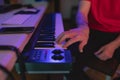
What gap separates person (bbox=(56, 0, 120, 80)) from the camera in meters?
0.79

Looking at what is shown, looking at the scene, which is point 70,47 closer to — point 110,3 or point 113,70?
point 113,70

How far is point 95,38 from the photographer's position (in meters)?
0.99

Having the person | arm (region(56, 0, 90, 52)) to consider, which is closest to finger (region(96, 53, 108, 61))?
the person

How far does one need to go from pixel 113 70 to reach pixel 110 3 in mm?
378

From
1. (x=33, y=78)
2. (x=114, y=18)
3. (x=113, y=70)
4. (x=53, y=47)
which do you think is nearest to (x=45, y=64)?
(x=53, y=47)

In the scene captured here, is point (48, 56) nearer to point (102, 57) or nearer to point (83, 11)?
point (102, 57)

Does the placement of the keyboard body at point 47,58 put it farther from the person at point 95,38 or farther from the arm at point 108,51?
the arm at point 108,51

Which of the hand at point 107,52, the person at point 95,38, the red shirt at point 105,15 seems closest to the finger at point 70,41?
the person at point 95,38

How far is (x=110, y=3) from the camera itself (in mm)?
1018

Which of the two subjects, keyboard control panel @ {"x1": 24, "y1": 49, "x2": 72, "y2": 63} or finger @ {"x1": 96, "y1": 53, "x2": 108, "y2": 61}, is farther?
finger @ {"x1": 96, "y1": 53, "x2": 108, "y2": 61}

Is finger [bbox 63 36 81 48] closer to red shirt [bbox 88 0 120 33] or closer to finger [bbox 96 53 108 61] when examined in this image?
finger [bbox 96 53 108 61]

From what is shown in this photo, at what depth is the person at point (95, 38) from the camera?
79cm

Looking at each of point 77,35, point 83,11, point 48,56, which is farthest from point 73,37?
point 83,11

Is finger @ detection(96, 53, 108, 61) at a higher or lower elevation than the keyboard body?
lower
